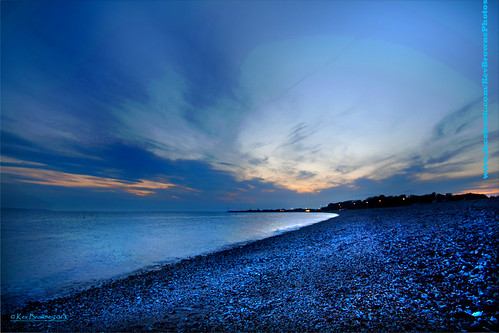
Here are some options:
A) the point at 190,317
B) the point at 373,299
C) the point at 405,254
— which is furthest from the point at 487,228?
the point at 190,317

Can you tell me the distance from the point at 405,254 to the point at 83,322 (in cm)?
1494

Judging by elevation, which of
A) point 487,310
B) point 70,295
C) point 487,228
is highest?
point 487,228

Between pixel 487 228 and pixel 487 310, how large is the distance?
31.7 feet

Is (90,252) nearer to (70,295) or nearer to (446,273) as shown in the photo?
(70,295)

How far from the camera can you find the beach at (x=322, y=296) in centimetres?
597

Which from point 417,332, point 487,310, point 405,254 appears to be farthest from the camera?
point 405,254

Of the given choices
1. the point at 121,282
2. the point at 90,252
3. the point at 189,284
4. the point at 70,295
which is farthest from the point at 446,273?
the point at 90,252

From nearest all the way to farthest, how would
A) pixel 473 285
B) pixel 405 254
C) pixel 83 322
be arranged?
pixel 473 285 < pixel 83 322 < pixel 405 254

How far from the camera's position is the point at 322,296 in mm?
7891

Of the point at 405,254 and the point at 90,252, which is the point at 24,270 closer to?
the point at 90,252

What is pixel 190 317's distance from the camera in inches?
298

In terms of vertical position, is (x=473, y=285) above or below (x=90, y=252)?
above

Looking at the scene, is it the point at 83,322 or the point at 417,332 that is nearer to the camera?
the point at 417,332

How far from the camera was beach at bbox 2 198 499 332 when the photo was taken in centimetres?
597
